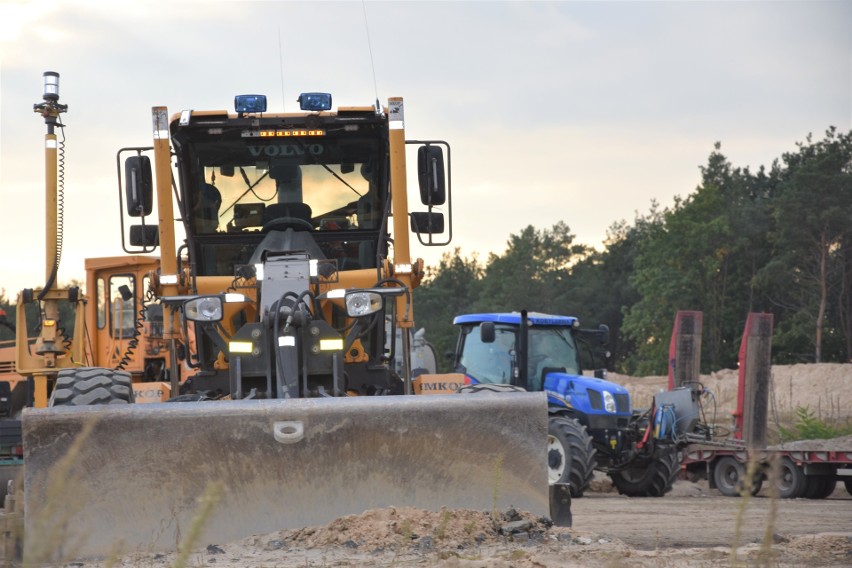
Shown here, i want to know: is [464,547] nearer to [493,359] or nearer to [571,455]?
[571,455]

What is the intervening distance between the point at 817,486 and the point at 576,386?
3.65 m

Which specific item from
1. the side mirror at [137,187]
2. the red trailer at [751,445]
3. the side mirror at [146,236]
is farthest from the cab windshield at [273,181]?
the red trailer at [751,445]

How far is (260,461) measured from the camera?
6.95 metres

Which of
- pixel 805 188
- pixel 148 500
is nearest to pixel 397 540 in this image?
pixel 148 500

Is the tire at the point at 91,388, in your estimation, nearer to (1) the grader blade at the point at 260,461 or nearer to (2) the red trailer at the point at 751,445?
(1) the grader blade at the point at 260,461

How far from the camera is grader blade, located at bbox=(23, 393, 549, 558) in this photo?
6.84 metres

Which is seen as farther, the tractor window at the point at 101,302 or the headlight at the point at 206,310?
the tractor window at the point at 101,302

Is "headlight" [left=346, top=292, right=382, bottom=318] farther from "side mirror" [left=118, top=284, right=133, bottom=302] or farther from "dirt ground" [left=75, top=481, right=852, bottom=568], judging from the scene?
"side mirror" [left=118, top=284, right=133, bottom=302]

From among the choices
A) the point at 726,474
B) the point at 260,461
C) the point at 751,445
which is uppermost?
the point at 260,461

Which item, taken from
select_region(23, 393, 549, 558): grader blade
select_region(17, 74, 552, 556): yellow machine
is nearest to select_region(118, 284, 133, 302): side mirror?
select_region(17, 74, 552, 556): yellow machine

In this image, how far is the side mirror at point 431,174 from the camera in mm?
8547

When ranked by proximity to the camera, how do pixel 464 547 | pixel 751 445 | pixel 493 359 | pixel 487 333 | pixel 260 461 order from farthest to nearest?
pixel 751 445 → pixel 493 359 → pixel 487 333 → pixel 260 461 → pixel 464 547

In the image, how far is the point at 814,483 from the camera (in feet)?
55.2

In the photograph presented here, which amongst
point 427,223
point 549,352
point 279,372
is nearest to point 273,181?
point 427,223
